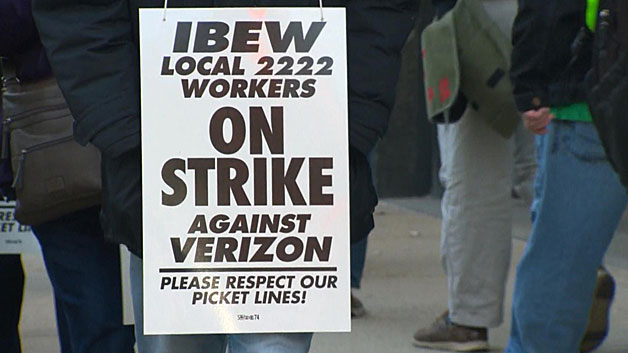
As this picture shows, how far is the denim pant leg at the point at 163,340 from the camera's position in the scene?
10.0 ft

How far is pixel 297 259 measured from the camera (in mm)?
2787

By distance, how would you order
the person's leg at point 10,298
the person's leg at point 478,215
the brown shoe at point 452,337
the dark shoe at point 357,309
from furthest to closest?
the dark shoe at point 357,309 → the brown shoe at point 452,337 → the person's leg at point 478,215 → the person's leg at point 10,298

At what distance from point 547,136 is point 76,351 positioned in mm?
1585

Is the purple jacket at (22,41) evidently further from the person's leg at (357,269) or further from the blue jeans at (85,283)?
the person's leg at (357,269)

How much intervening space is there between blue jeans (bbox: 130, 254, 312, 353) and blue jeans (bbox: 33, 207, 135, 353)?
0.94 metres

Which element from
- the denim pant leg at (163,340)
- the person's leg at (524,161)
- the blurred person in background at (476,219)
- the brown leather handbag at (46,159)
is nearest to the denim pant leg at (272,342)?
the denim pant leg at (163,340)

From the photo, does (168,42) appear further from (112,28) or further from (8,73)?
(8,73)

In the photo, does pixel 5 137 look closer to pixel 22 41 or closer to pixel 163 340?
pixel 22 41

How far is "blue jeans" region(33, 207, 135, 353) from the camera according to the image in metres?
4.14

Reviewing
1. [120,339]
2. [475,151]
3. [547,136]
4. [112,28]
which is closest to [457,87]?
[475,151]

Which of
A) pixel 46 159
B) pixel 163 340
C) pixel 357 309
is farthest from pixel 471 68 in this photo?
pixel 163 340

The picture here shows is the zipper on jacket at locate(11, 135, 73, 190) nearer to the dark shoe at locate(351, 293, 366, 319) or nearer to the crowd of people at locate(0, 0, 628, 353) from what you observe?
the crowd of people at locate(0, 0, 628, 353)

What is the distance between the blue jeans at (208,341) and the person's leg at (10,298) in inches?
53.6

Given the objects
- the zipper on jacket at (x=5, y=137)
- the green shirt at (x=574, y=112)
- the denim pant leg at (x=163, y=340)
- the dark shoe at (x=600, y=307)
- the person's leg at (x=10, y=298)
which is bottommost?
the dark shoe at (x=600, y=307)
